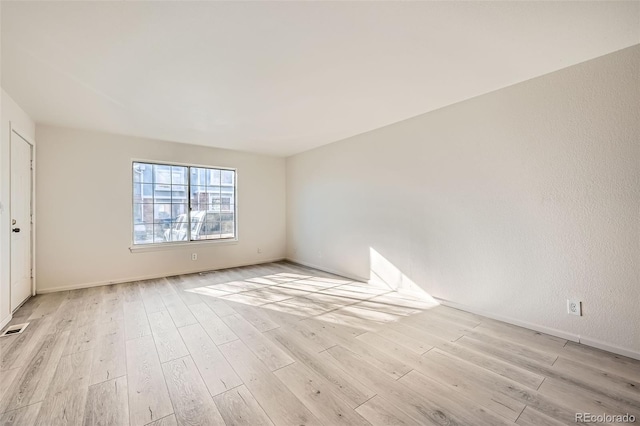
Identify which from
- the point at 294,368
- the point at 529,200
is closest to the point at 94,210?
the point at 294,368

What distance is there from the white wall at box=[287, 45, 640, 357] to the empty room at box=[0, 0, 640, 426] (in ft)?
0.06

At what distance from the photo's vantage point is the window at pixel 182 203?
4469 mm

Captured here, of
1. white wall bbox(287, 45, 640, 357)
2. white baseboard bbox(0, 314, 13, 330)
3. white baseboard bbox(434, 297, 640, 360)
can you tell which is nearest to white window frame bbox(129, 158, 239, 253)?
white baseboard bbox(0, 314, 13, 330)

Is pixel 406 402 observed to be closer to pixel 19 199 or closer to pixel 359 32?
pixel 359 32

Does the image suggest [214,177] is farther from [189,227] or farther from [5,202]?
[5,202]

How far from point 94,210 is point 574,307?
6021 mm

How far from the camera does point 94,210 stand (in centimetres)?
402

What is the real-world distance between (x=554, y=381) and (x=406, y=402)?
1.09m

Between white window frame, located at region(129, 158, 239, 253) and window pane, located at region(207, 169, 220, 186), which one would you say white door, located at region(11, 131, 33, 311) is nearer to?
white window frame, located at region(129, 158, 239, 253)

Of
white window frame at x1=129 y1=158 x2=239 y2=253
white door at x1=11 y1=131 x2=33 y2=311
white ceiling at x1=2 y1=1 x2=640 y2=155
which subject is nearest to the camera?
white ceiling at x1=2 y1=1 x2=640 y2=155

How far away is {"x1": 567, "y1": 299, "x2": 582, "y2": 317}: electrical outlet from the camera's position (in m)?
2.28

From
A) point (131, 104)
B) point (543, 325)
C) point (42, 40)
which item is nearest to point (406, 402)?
point (543, 325)

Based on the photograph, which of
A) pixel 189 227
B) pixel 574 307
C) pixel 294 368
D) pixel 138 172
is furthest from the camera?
pixel 189 227

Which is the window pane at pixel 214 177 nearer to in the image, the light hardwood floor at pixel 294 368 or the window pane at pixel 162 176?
the window pane at pixel 162 176
